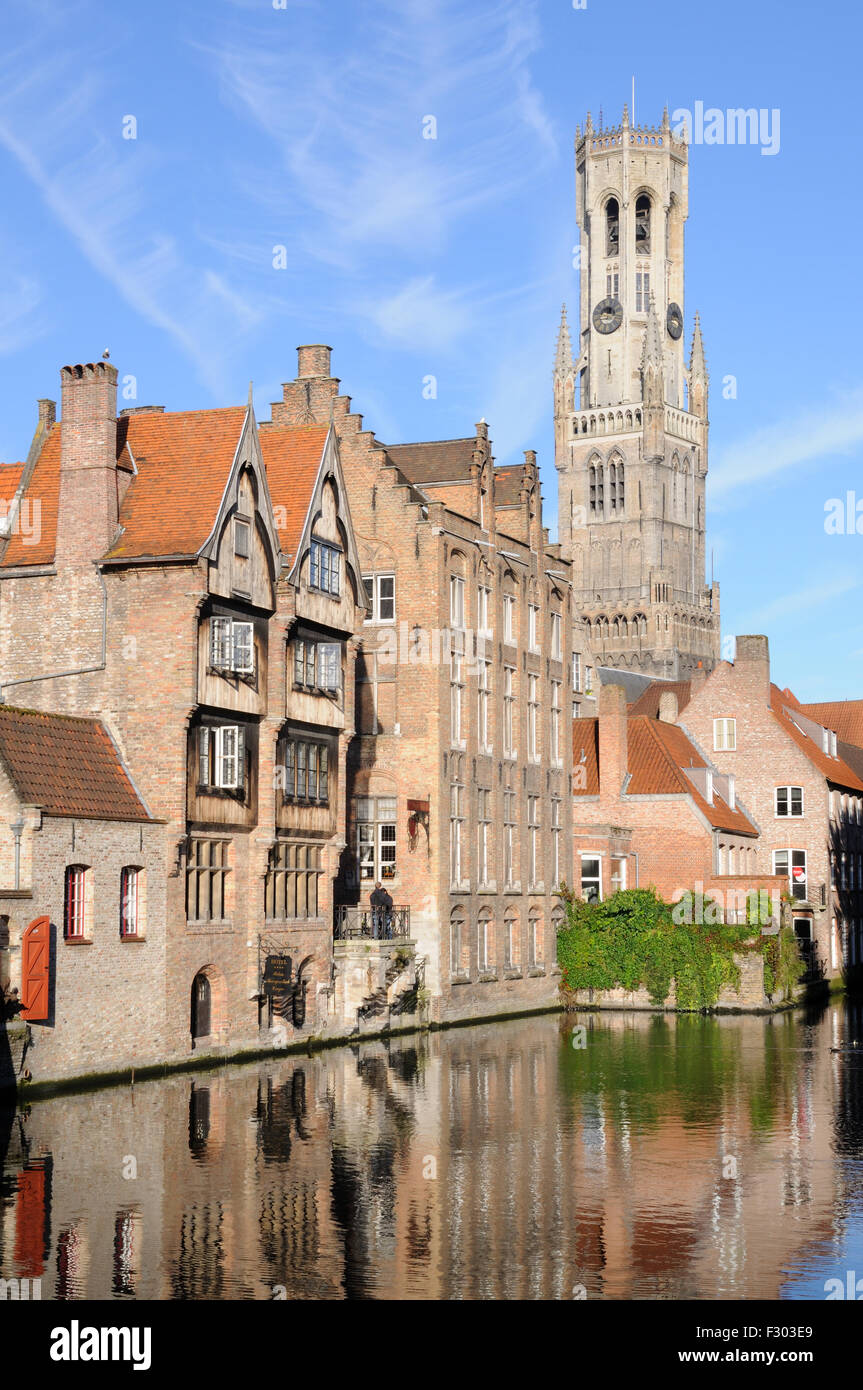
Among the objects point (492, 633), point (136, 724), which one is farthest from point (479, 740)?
point (136, 724)

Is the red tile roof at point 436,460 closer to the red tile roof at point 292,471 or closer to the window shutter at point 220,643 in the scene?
the red tile roof at point 292,471

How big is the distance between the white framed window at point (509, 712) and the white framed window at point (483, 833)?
7.65 feet

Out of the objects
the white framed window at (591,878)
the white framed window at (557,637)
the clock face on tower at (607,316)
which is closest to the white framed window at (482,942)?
the white framed window at (591,878)

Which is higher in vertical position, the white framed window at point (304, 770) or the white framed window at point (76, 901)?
the white framed window at point (304, 770)

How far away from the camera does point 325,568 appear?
45656 millimetres

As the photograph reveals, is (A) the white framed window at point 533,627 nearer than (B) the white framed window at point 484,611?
No

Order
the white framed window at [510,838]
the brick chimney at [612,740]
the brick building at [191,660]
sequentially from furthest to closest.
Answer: the brick chimney at [612,740] → the white framed window at [510,838] → the brick building at [191,660]

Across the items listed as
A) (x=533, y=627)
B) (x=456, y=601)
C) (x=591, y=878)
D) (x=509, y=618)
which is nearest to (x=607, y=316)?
(x=591, y=878)

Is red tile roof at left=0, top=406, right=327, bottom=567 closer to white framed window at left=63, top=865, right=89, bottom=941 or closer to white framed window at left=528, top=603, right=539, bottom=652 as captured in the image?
white framed window at left=63, top=865, right=89, bottom=941

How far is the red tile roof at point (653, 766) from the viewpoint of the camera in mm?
66812

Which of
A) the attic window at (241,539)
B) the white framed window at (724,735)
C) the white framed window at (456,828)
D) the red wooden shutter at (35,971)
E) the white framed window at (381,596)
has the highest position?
the white framed window at (381,596)

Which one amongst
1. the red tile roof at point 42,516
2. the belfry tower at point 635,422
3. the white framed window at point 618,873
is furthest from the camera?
→ the belfry tower at point 635,422
